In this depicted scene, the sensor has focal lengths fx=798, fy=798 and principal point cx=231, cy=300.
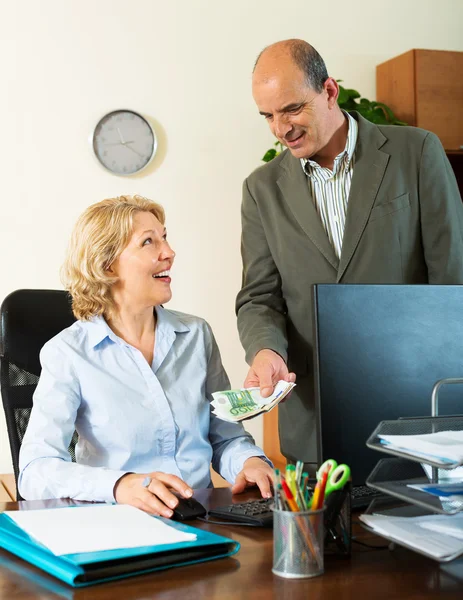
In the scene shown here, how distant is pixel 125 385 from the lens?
71.3 inches

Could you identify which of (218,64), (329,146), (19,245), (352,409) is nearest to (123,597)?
(352,409)

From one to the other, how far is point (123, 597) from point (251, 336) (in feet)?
3.32

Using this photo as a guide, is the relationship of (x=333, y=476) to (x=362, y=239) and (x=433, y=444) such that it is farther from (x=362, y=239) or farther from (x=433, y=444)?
(x=362, y=239)

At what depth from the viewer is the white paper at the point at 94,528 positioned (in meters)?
1.07

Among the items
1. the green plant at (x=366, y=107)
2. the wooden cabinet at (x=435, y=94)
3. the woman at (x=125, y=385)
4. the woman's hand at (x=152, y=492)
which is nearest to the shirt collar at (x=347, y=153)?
the woman at (x=125, y=385)

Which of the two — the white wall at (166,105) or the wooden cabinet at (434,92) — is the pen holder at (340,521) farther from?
the wooden cabinet at (434,92)

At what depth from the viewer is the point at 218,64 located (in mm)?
4684

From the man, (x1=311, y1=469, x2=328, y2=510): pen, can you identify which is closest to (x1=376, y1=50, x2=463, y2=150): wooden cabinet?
the man

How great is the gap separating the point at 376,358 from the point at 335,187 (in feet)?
3.40

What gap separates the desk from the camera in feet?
3.13

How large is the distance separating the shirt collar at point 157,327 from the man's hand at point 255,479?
471 mm

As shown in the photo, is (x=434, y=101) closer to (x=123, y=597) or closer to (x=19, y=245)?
(x=19, y=245)

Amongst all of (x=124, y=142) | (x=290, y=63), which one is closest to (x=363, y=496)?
(x=290, y=63)

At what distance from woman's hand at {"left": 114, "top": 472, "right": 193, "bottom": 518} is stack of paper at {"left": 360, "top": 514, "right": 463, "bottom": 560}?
358 millimetres
